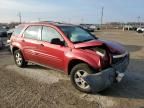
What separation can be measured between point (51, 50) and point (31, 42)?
121 cm

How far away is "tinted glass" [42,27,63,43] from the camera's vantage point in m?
6.59

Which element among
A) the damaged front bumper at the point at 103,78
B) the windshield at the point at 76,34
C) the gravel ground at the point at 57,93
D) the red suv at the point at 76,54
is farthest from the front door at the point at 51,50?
the damaged front bumper at the point at 103,78

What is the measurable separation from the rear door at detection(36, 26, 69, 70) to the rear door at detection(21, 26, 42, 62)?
286 millimetres

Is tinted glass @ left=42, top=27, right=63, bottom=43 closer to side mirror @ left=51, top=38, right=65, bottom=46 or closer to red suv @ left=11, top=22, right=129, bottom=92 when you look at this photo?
red suv @ left=11, top=22, right=129, bottom=92

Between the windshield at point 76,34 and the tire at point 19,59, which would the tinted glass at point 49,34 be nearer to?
the windshield at point 76,34

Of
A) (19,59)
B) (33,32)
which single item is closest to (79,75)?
(33,32)

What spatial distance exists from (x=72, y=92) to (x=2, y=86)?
6.31ft

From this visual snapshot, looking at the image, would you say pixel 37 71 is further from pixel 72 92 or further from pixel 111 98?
pixel 111 98

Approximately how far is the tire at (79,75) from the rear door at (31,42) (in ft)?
6.24

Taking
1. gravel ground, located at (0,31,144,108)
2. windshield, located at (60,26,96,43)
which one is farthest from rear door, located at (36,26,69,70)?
gravel ground, located at (0,31,144,108)

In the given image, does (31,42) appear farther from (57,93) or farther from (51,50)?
(57,93)

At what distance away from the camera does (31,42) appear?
7488 mm

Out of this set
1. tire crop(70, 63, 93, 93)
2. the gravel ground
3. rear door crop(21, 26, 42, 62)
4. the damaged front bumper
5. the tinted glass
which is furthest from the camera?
rear door crop(21, 26, 42, 62)

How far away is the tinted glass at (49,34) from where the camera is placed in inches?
259
